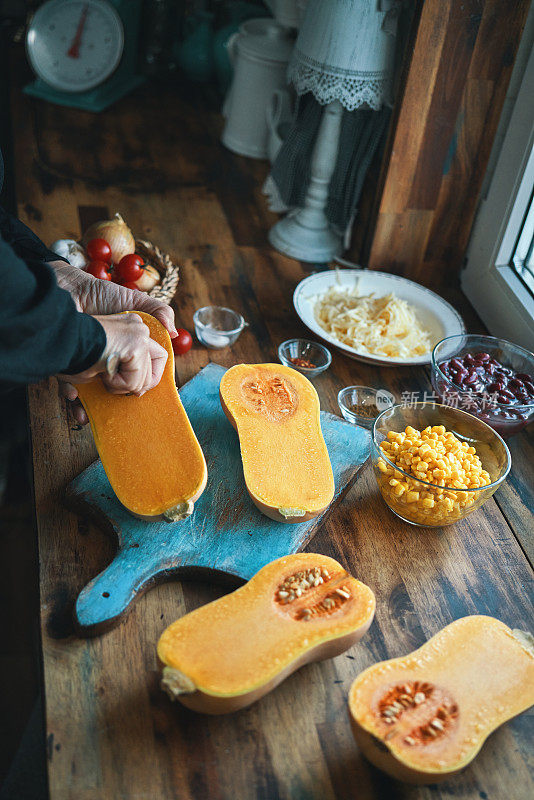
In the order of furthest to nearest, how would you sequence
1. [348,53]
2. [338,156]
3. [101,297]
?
[338,156], [348,53], [101,297]

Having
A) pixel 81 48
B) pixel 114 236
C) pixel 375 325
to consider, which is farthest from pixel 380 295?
pixel 81 48

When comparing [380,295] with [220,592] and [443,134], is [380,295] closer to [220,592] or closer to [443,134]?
[443,134]

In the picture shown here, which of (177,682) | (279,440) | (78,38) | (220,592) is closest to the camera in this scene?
(177,682)

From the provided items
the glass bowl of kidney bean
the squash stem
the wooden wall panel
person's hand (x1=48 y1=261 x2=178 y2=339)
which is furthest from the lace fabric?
the squash stem

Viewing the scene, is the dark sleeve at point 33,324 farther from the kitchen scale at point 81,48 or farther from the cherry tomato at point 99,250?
the kitchen scale at point 81,48

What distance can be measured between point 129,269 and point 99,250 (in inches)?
3.8

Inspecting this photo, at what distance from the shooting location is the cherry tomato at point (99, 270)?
158cm

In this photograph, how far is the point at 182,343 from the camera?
5.08 ft

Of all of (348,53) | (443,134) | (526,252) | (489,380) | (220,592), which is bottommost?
(220,592)

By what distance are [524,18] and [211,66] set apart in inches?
62.0

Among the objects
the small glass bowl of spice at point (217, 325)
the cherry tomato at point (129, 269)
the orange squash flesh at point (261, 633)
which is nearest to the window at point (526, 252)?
the small glass bowl of spice at point (217, 325)

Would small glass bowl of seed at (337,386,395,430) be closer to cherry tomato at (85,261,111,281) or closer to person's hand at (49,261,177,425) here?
person's hand at (49,261,177,425)

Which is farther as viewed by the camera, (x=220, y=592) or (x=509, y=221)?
(x=509, y=221)

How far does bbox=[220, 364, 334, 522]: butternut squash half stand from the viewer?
3.71 ft
